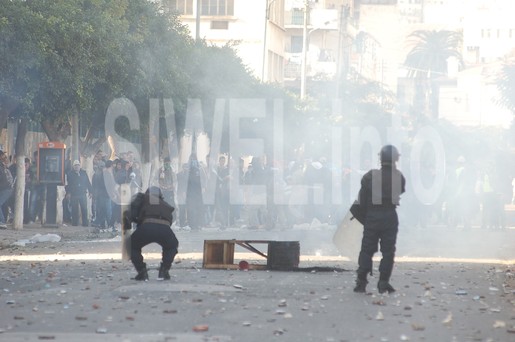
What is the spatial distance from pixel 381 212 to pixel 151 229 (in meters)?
2.97

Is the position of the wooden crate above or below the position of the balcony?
below

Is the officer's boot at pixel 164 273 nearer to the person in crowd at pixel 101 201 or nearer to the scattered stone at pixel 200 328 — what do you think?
the scattered stone at pixel 200 328

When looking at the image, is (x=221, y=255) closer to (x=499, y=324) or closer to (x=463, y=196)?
(x=499, y=324)

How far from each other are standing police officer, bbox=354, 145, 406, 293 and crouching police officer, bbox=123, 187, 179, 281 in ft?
8.43

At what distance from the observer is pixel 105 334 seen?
10.6 metres

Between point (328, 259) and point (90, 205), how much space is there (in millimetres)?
17765

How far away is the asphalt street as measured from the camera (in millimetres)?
10875

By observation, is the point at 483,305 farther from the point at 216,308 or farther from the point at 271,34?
the point at 271,34

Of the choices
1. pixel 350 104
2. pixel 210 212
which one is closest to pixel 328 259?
pixel 210 212

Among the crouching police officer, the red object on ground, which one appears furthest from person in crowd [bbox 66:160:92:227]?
the crouching police officer

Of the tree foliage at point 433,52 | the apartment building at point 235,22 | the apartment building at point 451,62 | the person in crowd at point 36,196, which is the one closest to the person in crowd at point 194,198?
the person in crowd at point 36,196

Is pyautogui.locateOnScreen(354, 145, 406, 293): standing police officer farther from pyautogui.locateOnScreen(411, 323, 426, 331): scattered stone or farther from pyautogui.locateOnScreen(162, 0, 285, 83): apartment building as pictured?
pyautogui.locateOnScreen(162, 0, 285, 83): apartment building

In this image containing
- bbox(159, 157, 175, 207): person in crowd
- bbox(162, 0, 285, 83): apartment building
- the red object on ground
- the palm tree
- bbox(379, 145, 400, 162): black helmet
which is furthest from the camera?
the palm tree

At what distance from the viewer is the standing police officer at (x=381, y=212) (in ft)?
47.9
